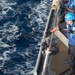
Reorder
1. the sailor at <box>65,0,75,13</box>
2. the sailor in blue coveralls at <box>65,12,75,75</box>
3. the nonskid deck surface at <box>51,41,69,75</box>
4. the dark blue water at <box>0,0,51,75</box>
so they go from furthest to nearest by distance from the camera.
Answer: the dark blue water at <box>0,0,51,75</box> < the sailor at <box>65,0,75,13</box> < the nonskid deck surface at <box>51,41,69,75</box> < the sailor in blue coveralls at <box>65,12,75,75</box>

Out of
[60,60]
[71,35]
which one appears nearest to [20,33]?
[60,60]

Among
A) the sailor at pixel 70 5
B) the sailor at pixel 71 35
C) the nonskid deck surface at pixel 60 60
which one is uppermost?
the sailor at pixel 70 5

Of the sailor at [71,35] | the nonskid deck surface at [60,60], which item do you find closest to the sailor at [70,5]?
the nonskid deck surface at [60,60]

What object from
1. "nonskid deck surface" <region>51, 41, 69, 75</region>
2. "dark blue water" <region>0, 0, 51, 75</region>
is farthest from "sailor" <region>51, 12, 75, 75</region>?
"dark blue water" <region>0, 0, 51, 75</region>

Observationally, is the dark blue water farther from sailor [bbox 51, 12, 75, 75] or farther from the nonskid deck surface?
sailor [bbox 51, 12, 75, 75]

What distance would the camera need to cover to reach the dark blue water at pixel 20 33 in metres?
13.5

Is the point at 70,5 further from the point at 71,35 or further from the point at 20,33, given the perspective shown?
→ the point at 20,33

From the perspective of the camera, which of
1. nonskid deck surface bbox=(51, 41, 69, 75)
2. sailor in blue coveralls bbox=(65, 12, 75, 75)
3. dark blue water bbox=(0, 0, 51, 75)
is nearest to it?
sailor in blue coveralls bbox=(65, 12, 75, 75)

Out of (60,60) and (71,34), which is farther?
(60,60)

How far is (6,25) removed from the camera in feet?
55.5

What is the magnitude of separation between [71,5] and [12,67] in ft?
15.3

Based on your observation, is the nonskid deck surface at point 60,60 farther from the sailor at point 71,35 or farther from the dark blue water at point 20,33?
the dark blue water at point 20,33

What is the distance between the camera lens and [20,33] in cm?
1627

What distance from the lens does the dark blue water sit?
1353 centimetres
